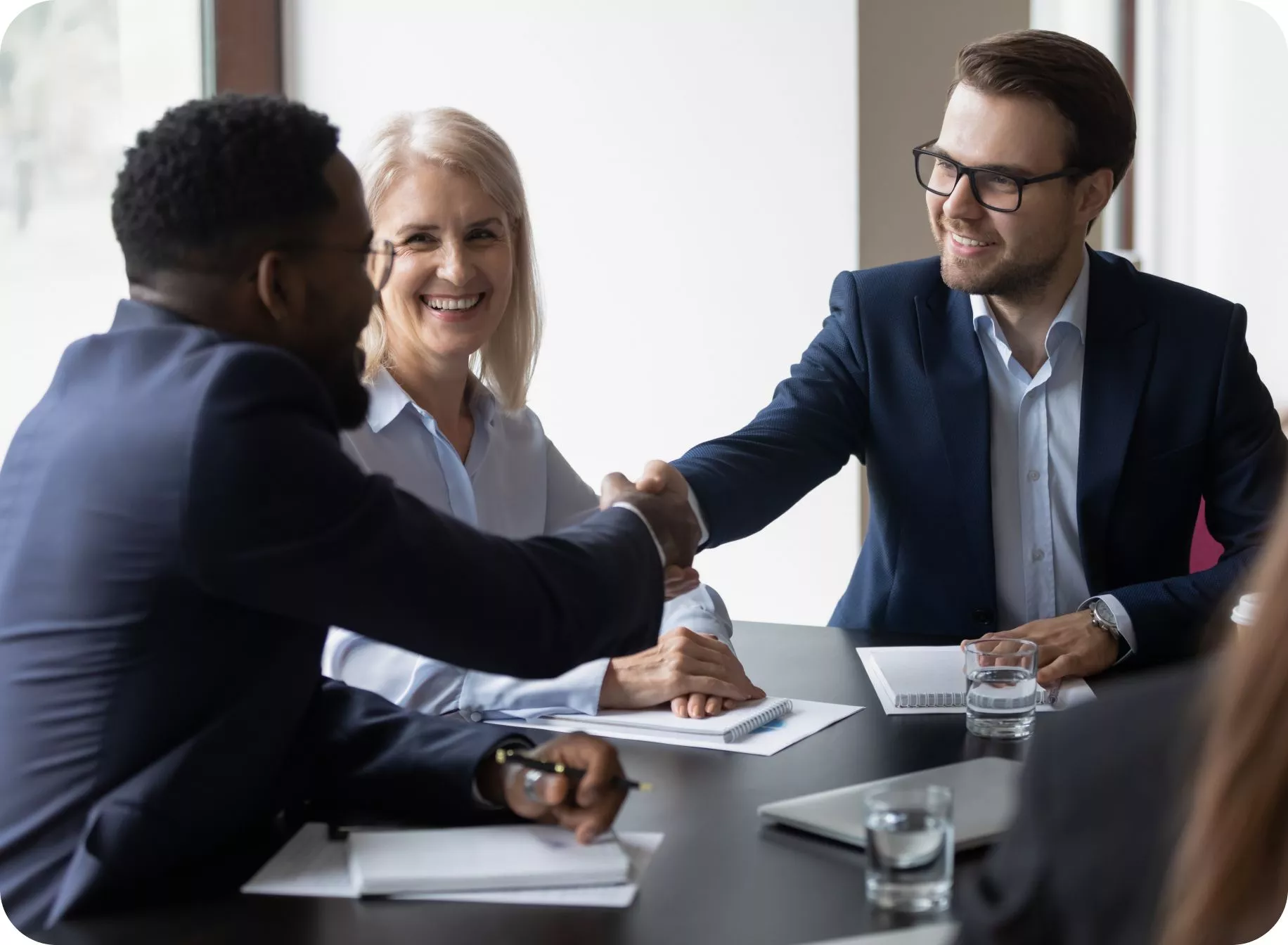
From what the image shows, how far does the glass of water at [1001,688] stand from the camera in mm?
1762

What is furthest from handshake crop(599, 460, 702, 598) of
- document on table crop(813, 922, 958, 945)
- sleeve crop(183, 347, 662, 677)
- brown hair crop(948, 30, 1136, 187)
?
brown hair crop(948, 30, 1136, 187)

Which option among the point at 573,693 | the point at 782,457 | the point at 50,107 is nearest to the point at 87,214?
the point at 50,107

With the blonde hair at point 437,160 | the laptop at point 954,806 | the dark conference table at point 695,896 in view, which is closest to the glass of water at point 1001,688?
the dark conference table at point 695,896

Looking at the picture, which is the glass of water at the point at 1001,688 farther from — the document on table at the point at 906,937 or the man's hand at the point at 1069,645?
the document on table at the point at 906,937

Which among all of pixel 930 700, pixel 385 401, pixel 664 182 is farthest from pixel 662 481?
pixel 664 182

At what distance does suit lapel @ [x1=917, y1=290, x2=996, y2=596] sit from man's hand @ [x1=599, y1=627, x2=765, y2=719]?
732 millimetres

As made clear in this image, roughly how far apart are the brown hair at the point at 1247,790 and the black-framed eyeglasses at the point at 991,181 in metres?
1.97

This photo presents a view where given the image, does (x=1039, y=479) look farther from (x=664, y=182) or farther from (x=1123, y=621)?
(x=664, y=182)

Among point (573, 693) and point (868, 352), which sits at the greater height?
point (868, 352)

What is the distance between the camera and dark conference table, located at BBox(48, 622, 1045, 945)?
1.20m

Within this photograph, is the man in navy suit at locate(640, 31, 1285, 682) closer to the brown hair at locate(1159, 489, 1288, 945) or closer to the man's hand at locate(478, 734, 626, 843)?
the man's hand at locate(478, 734, 626, 843)

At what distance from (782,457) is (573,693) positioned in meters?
0.84

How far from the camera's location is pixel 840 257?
397 cm

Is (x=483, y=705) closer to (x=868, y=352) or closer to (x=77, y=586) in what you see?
(x=77, y=586)
